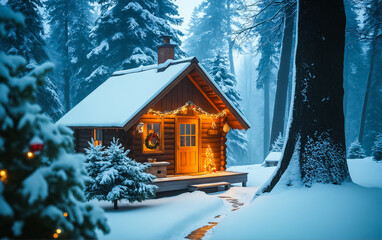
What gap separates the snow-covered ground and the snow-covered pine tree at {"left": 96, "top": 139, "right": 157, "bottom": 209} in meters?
0.47

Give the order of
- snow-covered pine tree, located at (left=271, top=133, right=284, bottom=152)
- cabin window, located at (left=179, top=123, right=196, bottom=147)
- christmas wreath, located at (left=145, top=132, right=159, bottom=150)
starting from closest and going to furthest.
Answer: christmas wreath, located at (left=145, top=132, right=159, bottom=150) → cabin window, located at (left=179, top=123, right=196, bottom=147) → snow-covered pine tree, located at (left=271, top=133, right=284, bottom=152)

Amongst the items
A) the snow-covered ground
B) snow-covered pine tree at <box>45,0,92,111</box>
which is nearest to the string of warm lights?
the snow-covered ground

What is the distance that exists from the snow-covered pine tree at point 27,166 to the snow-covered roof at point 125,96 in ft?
24.5

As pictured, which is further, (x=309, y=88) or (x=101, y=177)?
(x=101, y=177)

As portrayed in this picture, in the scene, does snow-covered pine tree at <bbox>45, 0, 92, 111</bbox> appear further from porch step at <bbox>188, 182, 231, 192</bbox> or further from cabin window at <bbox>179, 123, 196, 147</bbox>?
porch step at <bbox>188, 182, 231, 192</bbox>

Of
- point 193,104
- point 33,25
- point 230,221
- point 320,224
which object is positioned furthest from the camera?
point 33,25

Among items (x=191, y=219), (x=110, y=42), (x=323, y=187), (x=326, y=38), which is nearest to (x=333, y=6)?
(x=326, y=38)

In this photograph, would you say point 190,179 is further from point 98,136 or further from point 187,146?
point 98,136

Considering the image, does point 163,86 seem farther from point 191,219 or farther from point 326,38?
point 326,38

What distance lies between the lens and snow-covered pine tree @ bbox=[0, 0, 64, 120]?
20.1m

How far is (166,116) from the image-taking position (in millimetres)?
13703

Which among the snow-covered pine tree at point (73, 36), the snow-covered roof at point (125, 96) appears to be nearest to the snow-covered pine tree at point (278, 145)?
the snow-covered roof at point (125, 96)

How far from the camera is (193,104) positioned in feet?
46.2

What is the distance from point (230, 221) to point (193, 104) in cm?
781
